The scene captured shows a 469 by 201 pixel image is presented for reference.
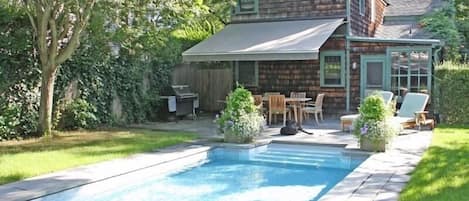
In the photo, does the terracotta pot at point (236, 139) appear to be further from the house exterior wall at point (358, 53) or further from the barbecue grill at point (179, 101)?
the house exterior wall at point (358, 53)

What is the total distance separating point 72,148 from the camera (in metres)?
12.3

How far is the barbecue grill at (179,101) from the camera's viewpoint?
1966 cm

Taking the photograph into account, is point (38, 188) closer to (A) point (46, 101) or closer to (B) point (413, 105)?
(A) point (46, 101)

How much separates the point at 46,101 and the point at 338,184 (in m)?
9.65

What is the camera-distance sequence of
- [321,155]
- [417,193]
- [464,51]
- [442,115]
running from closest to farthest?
[417,193] < [321,155] < [442,115] < [464,51]

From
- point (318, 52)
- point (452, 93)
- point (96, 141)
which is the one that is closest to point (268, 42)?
point (318, 52)

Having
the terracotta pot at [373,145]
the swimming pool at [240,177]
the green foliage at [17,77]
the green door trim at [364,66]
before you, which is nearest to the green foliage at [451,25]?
the green door trim at [364,66]

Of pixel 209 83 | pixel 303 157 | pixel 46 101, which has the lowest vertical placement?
pixel 303 157

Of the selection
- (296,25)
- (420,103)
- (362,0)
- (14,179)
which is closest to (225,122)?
(14,179)

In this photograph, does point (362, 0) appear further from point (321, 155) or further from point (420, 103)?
point (321, 155)

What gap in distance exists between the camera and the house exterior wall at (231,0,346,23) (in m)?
20.3

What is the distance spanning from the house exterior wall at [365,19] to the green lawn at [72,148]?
984 centimetres

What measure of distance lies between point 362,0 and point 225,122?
12463 mm

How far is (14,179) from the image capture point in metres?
8.73
